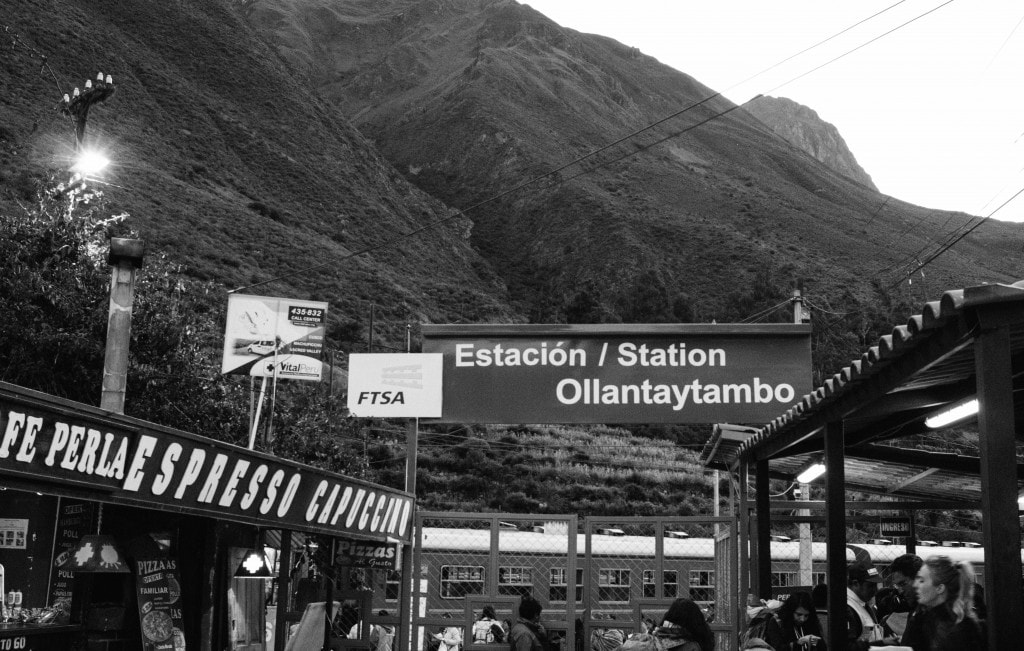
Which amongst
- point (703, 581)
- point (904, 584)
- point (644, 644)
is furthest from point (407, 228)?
point (644, 644)

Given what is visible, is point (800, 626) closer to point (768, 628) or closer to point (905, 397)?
point (768, 628)

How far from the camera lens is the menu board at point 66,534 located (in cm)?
806

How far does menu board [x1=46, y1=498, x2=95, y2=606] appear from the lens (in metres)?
8.06

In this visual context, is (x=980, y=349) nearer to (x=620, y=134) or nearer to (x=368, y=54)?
(x=620, y=134)

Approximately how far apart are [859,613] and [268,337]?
8453 millimetres

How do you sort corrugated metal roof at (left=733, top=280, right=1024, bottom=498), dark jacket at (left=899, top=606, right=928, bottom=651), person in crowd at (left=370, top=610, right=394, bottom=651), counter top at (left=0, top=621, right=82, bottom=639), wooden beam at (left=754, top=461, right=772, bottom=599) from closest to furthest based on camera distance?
corrugated metal roof at (left=733, top=280, right=1024, bottom=498)
dark jacket at (left=899, top=606, right=928, bottom=651)
counter top at (left=0, top=621, right=82, bottom=639)
wooden beam at (left=754, top=461, right=772, bottom=599)
person in crowd at (left=370, top=610, right=394, bottom=651)

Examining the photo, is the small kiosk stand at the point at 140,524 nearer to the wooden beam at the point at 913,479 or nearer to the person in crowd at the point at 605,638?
the person in crowd at the point at 605,638

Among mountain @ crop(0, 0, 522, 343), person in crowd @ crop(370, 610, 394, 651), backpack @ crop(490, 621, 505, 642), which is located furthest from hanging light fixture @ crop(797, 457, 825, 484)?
mountain @ crop(0, 0, 522, 343)

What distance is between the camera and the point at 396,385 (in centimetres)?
1163

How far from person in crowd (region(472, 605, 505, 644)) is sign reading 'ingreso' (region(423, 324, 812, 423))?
2.03m

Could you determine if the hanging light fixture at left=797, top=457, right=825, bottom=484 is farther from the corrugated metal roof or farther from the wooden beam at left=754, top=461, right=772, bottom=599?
the wooden beam at left=754, top=461, right=772, bottom=599

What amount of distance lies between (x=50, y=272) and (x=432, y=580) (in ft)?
28.9

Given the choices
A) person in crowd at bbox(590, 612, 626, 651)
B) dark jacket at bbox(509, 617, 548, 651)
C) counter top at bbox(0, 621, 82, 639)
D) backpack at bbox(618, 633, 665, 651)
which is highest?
backpack at bbox(618, 633, 665, 651)

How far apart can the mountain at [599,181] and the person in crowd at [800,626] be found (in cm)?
4898
